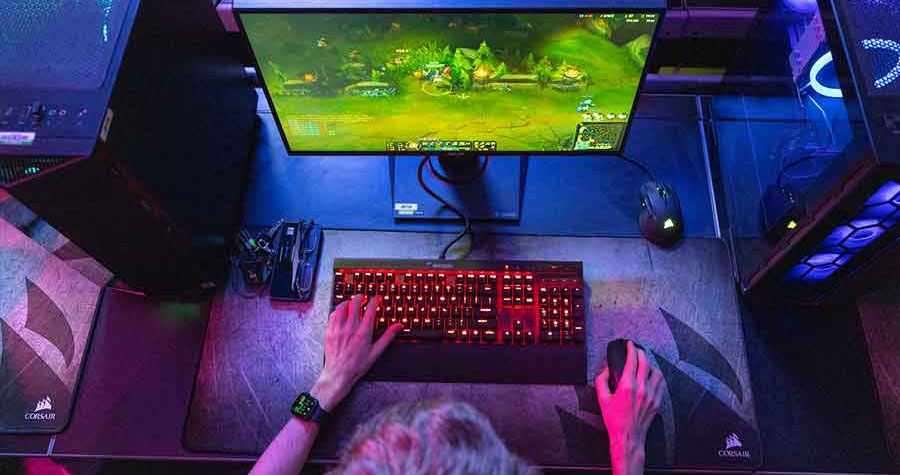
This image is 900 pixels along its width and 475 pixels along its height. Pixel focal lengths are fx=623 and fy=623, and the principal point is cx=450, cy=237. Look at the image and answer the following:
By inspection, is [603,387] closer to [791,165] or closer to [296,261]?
[791,165]

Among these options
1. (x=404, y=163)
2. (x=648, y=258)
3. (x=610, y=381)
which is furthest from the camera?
(x=404, y=163)

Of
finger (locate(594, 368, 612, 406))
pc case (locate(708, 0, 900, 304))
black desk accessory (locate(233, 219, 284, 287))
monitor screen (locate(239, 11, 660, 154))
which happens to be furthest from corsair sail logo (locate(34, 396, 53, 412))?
pc case (locate(708, 0, 900, 304))

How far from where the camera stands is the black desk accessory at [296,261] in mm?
1240

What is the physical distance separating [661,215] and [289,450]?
2.73 feet

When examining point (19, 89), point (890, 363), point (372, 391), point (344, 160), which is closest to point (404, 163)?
point (344, 160)

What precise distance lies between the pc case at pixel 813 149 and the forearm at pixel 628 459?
15.7 inches

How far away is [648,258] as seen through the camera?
127 centimetres

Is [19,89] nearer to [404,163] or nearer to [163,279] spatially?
[163,279]

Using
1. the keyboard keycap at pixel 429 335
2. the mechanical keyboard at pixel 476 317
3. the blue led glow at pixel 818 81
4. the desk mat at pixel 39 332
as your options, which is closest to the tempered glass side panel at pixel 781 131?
the blue led glow at pixel 818 81

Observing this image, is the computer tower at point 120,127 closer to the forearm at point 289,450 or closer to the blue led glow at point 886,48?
the forearm at point 289,450

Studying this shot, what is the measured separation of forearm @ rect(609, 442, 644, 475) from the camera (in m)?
1.05

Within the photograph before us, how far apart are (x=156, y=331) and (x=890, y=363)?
1.40m

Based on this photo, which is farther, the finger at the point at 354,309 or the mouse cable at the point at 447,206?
the mouse cable at the point at 447,206

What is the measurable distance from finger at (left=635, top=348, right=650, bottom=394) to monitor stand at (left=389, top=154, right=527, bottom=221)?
375 mm
